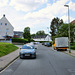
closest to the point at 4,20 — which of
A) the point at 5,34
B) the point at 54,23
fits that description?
the point at 5,34

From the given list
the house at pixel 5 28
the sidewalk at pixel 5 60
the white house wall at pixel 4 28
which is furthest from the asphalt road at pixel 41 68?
the white house wall at pixel 4 28

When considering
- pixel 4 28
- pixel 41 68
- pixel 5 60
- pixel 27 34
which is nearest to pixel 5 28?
pixel 4 28

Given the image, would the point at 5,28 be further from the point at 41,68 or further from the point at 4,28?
the point at 41,68

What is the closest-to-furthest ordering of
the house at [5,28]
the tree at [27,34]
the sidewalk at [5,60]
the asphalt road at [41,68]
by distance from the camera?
the asphalt road at [41,68], the sidewalk at [5,60], the house at [5,28], the tree at [27,34]

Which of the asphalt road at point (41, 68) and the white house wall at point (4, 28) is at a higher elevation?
the white house wall at point (4, 28)

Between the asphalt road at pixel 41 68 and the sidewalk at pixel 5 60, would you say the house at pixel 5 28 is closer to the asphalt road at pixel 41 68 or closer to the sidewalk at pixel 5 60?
the sidewalk at pixel 5 60

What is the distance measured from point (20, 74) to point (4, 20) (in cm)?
5372

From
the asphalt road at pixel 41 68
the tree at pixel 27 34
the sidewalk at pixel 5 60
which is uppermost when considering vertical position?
the tree at pixel 27 34

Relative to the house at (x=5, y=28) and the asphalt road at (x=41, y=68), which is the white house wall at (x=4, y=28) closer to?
the house at (x=5, y=28)

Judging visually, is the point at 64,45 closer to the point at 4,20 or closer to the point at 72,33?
the point at 72,33

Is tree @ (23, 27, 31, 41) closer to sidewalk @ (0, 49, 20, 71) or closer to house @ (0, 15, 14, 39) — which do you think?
house @ (0, 15, 14, 39)

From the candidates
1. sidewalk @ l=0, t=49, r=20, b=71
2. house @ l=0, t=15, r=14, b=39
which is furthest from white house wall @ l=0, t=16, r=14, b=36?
sidewalk @ l=0, t=49, r=20, b=71

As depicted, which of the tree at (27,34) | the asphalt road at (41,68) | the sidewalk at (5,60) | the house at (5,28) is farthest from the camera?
the tree at (27,34)

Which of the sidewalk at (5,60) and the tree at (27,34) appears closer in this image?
the sidewalk at (5,60)
